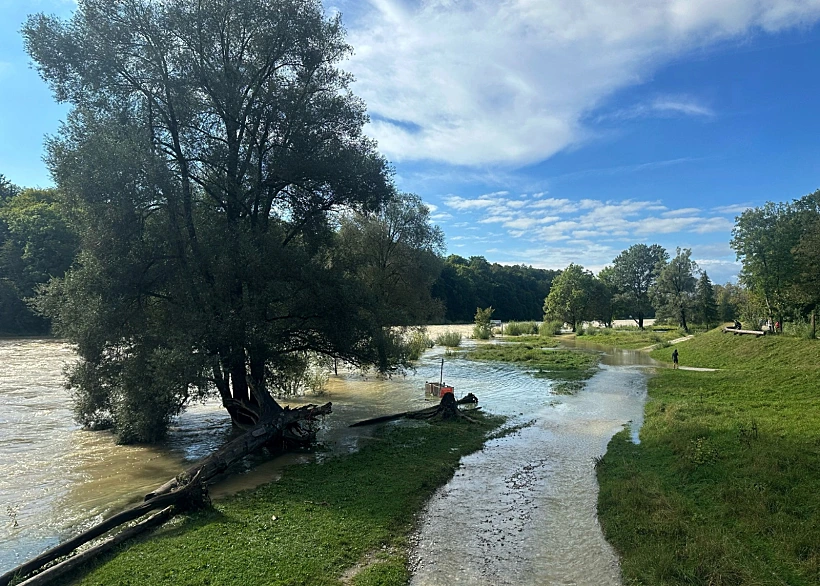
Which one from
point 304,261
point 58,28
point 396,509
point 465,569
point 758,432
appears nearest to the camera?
point 465,569

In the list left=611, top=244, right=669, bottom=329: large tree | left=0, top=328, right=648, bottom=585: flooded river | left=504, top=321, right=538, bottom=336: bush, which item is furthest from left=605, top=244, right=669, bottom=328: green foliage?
left=0, top=328, right=648, bottom=585: flooded river

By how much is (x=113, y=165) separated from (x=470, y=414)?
55.9 ft

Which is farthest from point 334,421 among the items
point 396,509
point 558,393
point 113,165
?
point 558,393

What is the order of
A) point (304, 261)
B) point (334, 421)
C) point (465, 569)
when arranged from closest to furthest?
point (465, 569), point (304, 261), point (334, 421)

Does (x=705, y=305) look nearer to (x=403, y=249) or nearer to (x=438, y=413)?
(x=403, y=249)

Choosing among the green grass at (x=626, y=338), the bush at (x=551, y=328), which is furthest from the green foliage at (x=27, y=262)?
the bush at (x=551, y=328)

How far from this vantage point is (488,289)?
502 ft

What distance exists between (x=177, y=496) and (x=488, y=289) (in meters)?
147

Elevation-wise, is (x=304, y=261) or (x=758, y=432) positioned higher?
(x=304, y=261)

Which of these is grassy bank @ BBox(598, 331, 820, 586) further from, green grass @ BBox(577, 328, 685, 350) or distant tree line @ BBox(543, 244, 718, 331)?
distant tree line @ BBox(543, 244, 718, 331)

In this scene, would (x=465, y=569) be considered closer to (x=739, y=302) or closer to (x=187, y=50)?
(x=187, y=50)

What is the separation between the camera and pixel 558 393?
2833cm

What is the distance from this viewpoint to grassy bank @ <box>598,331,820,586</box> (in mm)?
7371

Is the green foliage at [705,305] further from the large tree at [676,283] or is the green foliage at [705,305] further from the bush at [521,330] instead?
the bush at [521,330]
